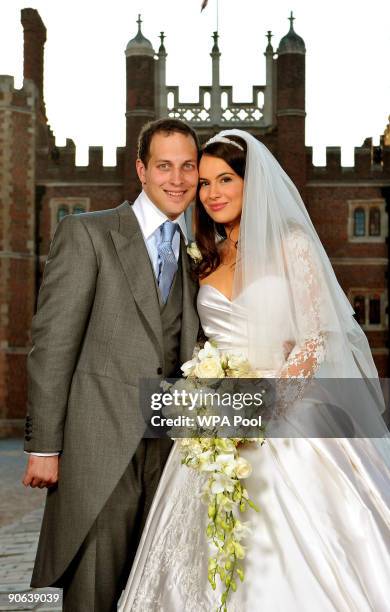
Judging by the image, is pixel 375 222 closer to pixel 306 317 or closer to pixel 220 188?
pixel 220 188

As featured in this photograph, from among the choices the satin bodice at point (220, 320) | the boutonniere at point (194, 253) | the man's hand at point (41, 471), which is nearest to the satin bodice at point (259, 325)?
the satin bodice at point (220, 320)

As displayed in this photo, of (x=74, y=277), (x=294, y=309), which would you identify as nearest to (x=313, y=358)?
(x=294, y=309)

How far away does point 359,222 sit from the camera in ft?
75.6

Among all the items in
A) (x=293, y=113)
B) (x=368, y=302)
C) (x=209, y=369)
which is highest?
(x=293, y=113)

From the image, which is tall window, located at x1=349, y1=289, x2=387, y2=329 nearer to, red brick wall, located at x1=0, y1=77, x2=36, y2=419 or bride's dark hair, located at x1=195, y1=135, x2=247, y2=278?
red brick wall, located at x1=0, y1=77, x2=36, y2=419

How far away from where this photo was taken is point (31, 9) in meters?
26.1

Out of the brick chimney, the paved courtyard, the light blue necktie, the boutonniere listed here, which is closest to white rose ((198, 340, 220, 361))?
the light blue necktie

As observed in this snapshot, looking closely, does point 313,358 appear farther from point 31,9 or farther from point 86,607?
point 31,9

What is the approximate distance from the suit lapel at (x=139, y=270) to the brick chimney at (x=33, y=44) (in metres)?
24.0

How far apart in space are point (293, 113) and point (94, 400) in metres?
20.3

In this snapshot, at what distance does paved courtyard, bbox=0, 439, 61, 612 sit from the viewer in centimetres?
489

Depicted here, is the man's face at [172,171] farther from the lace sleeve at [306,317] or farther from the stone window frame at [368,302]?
the stone window frame at [368,302]

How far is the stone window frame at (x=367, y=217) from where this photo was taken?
2284 cm

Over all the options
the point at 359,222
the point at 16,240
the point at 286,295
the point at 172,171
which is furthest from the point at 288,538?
the point at 359,222
